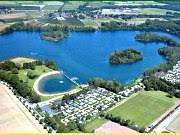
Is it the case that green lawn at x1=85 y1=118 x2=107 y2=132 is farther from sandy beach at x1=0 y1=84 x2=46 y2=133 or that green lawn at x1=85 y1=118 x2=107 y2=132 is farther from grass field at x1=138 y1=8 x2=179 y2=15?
grass field at x1=138 y1=8 x2=179 y2=15

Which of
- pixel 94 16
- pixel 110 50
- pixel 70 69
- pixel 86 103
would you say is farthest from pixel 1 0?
pixel 86 103

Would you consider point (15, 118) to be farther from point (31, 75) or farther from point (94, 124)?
point (31, 75)

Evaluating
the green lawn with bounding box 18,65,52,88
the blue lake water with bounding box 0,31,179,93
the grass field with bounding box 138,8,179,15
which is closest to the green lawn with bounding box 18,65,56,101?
the green lawn with bounding box 18,65,52,88

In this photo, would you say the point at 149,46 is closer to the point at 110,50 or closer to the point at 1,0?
the point at 110,50

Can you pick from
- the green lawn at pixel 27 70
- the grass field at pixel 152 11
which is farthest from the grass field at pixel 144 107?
the grass field at pixel 152 11

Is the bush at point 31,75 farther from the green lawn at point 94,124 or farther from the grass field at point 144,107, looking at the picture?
the green lawn at point 94,124
